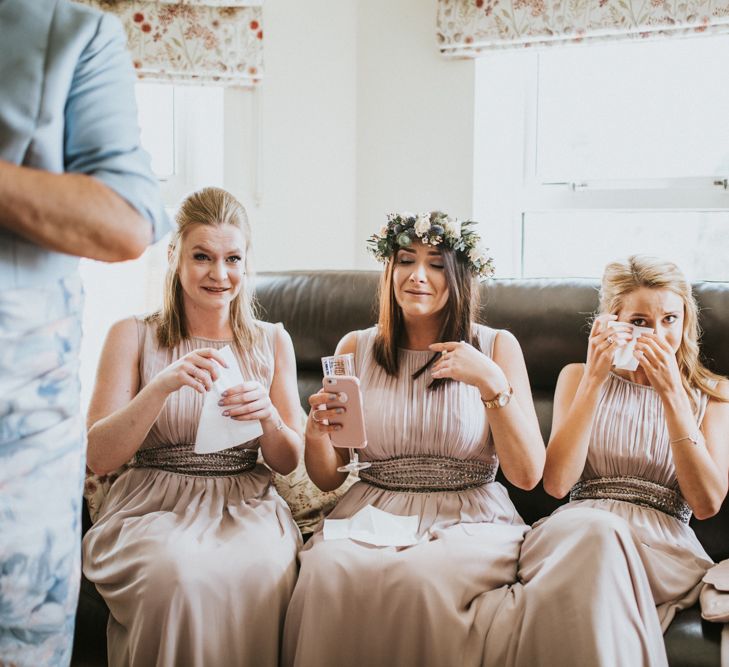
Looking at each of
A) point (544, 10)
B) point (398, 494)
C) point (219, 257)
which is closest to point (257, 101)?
point (544, 10)

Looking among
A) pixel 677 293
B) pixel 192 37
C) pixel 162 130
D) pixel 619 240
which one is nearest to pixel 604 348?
pixel 677 293

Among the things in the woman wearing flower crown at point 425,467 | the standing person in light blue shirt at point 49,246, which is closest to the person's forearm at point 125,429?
the woman wearing flower crown at point 425,467

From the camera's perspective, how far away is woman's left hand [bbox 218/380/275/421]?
184cm

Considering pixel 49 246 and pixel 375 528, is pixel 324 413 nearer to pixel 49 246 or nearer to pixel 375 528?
pixel 375 528

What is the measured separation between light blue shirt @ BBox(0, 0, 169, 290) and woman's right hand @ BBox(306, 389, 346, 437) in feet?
3.31

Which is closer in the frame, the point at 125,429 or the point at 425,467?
the point at 125,429

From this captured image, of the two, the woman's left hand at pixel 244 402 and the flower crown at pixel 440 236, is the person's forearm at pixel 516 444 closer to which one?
the flower crown at pixel 440 236

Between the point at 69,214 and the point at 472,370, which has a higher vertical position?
the point at 69,214

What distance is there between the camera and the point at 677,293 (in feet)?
6.84

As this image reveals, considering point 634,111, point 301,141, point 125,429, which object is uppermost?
point 634,111

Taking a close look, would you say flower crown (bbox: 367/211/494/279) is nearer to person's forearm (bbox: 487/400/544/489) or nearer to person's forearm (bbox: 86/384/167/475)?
person's forearm (bbox: 487/400/544/489)

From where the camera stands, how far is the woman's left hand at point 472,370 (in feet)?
6.32

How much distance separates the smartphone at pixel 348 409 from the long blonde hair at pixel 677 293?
0.75m

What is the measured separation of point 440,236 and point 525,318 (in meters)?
0.48
